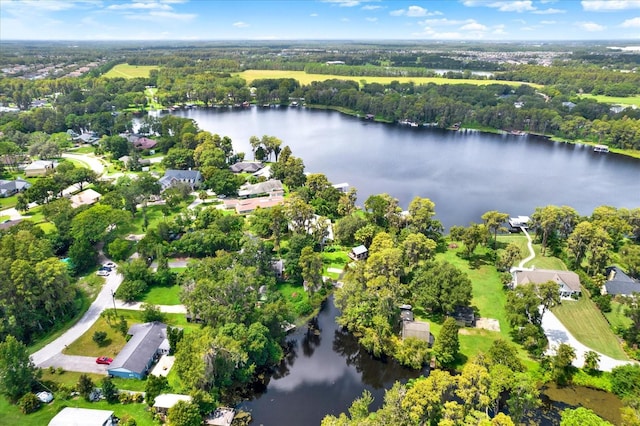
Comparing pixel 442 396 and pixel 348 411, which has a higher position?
pixel 442 396

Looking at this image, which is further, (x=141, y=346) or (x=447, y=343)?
(x=141, y=346)

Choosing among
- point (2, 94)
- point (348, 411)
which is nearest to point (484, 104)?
point (348, 411)

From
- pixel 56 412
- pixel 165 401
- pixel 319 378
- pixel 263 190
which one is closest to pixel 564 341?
pixel 319 378

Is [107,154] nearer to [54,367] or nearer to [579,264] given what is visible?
[54,367]

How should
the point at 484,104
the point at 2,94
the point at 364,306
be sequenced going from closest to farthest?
the point at 364,306, the point at 484,104, the point at 2,94

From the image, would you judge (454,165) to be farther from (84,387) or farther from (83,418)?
(83,418)

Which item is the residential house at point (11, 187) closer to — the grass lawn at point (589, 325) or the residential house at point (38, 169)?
the residential house at point (38, 169)
